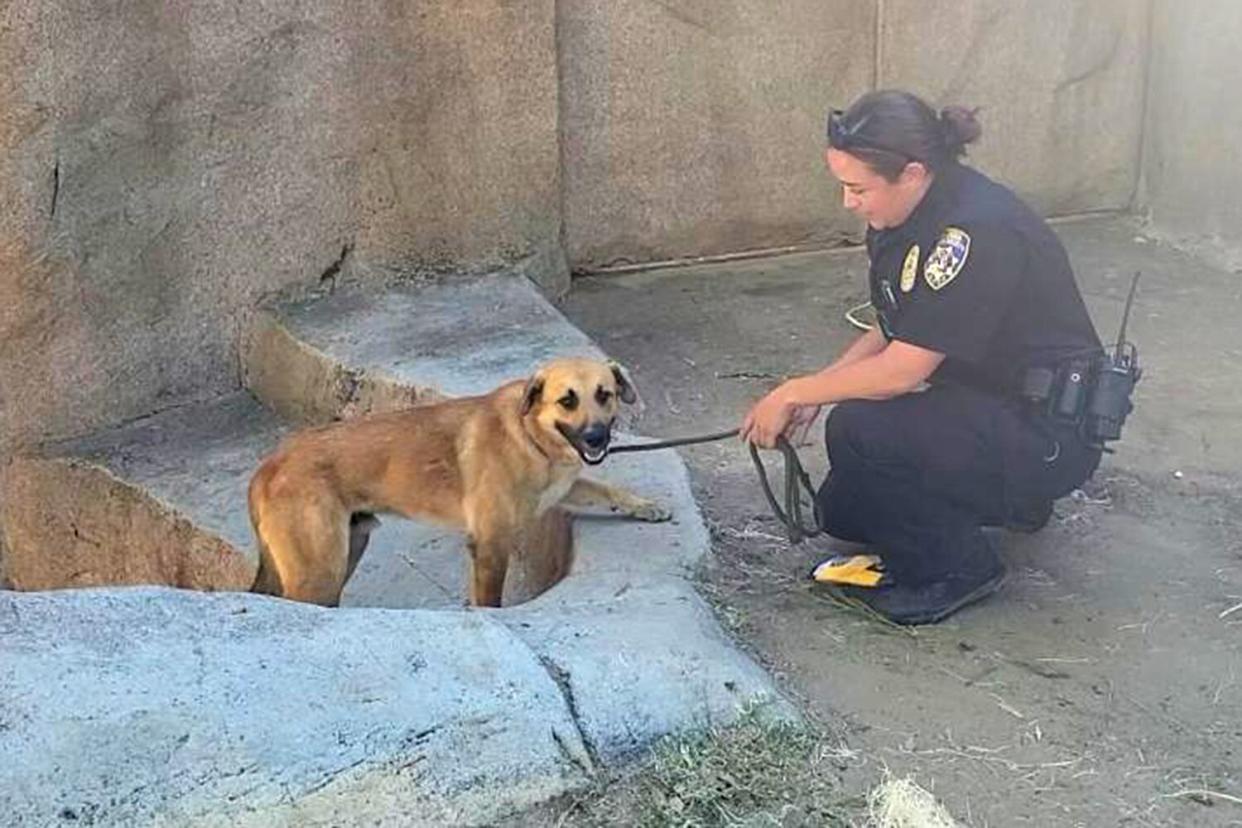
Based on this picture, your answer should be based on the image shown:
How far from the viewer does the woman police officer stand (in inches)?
161

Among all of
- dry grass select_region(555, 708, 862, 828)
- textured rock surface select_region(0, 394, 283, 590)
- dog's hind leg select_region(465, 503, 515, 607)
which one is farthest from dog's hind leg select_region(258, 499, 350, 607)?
dry grass select_region(555, 708, 862, 828)

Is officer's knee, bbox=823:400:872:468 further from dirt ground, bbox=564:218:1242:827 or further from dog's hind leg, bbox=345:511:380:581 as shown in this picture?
dog's hind leg, bbox=345:511:380:581

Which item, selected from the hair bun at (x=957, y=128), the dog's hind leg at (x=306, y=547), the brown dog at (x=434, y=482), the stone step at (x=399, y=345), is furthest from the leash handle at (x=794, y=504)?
the stone step at (x=399, y=345)

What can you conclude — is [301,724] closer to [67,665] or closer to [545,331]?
[67,665]

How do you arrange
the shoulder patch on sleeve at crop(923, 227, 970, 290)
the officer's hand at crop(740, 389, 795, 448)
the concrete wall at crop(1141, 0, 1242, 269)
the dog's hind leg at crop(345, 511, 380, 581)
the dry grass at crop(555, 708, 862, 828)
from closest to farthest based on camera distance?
the dry grass at crop(555, 708, 862, 828) < the shoulder patch on sleeve at crop(923, 227, 970, 290) < the officer's hand at crop(740, 389, 795, 448) < the dog's hind leg at crop(345, 511, 380, 581) < the concrete wall at crop(1141, 0, 1242, 269)

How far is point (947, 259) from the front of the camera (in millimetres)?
4070

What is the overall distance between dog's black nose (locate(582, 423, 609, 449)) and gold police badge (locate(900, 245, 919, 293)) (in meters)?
0.88

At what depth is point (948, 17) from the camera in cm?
801

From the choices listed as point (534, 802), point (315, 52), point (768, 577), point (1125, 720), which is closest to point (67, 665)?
point (534, 802)

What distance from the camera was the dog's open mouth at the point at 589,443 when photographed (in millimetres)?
4574

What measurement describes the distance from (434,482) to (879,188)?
143cm

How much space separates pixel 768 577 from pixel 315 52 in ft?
9.92

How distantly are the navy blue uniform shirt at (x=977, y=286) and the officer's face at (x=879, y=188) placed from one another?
1.2 inches

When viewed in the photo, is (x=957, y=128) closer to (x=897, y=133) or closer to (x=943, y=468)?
(x=897, y=133)
